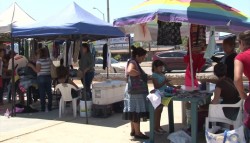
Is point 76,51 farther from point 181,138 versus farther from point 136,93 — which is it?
point 181,138

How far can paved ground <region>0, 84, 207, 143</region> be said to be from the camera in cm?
697

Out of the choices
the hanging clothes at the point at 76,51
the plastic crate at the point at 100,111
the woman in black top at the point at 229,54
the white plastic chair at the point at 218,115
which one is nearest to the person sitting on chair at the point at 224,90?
the white plastic chair at the point at 218,115

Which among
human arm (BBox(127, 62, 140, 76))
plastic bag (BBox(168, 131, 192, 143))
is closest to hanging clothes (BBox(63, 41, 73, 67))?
human arm (BBox(127, 62, 140, 76))

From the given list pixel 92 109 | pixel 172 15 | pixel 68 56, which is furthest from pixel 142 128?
pixel 68 56

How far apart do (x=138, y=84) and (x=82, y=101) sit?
2.92 m

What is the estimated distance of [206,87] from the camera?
7.42 m

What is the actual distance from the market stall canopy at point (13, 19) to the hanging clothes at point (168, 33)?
3.86 meters

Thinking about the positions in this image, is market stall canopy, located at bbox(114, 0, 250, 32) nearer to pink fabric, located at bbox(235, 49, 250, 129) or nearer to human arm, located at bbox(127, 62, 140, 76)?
human arm, located at bbox(127, 62, 140, 76)

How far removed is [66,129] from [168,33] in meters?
3.01

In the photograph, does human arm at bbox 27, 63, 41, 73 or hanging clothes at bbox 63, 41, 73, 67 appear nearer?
human arm at bbox 27, 63, 41, 73

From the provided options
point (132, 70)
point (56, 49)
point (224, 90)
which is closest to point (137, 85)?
point (132, 70)

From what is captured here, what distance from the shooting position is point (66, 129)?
25.8ft

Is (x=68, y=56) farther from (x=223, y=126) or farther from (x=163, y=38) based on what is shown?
(x=223, y=126)

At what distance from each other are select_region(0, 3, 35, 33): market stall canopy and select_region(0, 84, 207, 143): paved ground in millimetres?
2323
